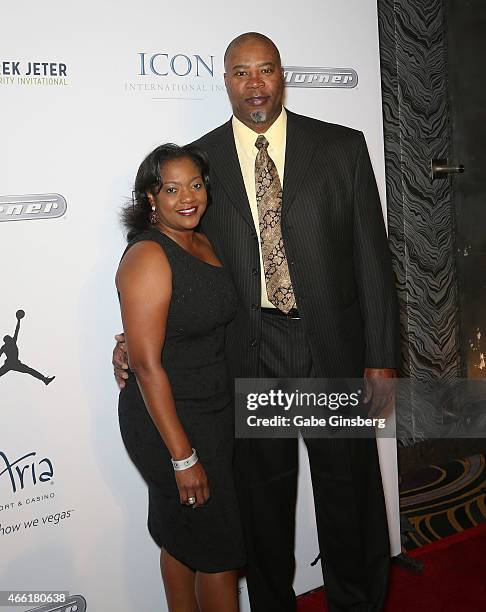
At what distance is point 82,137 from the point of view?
2.26m

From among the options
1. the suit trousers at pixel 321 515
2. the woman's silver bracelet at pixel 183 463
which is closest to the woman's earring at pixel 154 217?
the suit trousers at pixel 321 515

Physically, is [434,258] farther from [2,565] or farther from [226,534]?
[2,565]

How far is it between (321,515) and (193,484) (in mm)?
595

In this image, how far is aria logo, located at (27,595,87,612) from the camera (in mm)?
2289

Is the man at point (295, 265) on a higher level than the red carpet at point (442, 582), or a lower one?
higher

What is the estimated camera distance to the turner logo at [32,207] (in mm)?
2168

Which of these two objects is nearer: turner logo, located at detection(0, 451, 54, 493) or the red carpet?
turner logo, located at detection(0, 451, 54, 493)

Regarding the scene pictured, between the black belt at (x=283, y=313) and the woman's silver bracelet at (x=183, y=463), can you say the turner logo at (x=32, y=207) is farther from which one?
the woman's silver bracelet at (x=183, y=463)

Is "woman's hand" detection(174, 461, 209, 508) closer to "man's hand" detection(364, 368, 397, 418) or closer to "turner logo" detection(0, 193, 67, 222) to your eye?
"man's hand" detection(364, 368, 397, 418)

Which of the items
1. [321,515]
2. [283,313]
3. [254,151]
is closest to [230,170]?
[254,151]

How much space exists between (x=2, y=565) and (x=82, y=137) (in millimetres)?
1357

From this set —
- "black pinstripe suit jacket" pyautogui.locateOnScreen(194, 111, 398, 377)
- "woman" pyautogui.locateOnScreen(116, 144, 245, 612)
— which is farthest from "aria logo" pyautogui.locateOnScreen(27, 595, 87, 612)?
"black pinstripe suit jacket" pyautogui.locateOnScreen(194, 111, 398, 377)

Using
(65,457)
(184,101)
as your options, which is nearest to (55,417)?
(65,457)

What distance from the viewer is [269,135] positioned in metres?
2.15
